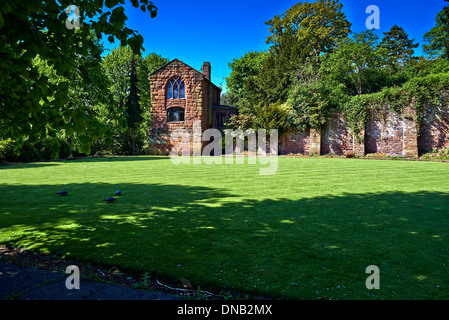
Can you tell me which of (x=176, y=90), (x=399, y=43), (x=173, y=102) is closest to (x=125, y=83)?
(x=176, y=90)

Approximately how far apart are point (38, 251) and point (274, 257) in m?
3.31

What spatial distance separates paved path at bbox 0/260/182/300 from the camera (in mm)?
2588

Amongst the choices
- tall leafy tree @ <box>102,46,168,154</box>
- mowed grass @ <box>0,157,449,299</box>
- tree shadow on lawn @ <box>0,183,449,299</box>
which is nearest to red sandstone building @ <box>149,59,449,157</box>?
tall leafy tree @ <box>102,46,168,154</box>

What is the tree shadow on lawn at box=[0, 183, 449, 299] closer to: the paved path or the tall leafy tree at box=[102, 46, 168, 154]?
the paved path

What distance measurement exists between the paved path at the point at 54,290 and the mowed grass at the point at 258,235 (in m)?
0.50

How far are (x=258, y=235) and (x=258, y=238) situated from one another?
0.14m

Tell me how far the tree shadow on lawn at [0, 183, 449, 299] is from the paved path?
50 cm

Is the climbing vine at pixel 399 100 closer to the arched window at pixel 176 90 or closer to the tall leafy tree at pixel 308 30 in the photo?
the tall leafy tree at pixel 308 30

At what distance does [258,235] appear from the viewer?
174 inches

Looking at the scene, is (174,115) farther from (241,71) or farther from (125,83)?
(241,71)

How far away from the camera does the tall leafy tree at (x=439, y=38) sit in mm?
27844

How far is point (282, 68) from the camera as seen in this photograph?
32.3 meters

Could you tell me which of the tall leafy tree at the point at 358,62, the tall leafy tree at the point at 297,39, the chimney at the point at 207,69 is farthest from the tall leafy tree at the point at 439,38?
the chimney at the point at 207,69
